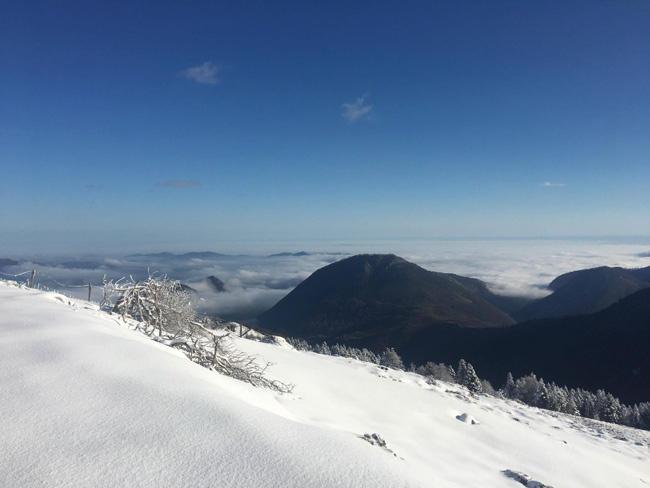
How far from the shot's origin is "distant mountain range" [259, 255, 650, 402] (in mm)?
84438

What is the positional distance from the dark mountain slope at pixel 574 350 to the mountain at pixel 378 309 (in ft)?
77.6

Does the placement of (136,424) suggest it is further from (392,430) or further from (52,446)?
(392,430)

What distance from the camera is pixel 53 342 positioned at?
15.5 ft

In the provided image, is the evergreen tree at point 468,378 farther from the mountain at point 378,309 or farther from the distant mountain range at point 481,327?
the mountain at point 378,309

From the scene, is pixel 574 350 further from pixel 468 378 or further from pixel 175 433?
pixel 175 433

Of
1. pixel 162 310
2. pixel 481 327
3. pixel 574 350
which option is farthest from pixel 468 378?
pixel 481 327

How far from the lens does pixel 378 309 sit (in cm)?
16675

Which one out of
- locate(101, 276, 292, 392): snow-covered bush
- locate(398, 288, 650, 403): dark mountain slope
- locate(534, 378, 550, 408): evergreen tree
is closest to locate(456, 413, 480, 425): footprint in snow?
locate(101, 276, 292, 392): snow-covered bush

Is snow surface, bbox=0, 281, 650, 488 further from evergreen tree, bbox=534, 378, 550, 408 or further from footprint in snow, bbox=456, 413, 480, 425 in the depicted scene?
evergreen tree, bbox=534, 378, 550, 408

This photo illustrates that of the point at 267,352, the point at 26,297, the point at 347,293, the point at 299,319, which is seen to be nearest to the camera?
the point at 26,297

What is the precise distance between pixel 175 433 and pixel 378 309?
16826 centimetres

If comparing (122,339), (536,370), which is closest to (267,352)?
(122,339)

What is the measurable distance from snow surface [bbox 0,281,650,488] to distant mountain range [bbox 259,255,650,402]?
8938cm

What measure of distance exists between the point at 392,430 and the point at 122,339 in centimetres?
495
